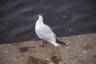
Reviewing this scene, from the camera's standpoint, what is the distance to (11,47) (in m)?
5.00

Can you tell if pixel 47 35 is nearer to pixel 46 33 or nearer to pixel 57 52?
pixel 46 33

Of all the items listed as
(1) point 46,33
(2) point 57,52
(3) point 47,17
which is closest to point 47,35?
(1) point 46,33

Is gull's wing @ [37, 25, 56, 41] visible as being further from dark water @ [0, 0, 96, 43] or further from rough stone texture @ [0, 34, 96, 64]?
dark water @ [0, 0, 96, 43]

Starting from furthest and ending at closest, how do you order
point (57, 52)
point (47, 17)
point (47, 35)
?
point (47, 17) → point (47, 35) → point (57, 52)

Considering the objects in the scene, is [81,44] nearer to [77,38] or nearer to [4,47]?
[77,38]

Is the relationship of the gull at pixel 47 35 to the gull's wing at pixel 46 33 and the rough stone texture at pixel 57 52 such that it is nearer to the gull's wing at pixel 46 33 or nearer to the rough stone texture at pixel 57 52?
the gull's wing at pixel 46 33

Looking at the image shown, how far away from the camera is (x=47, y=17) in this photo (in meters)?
8.09

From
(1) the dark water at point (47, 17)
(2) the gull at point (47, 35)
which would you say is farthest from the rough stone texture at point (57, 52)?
(1) the dark water at point (47, 17)

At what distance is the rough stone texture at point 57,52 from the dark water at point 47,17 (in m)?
2.27

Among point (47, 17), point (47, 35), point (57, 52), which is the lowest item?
point (57, 52)

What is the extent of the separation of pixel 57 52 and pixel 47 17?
11.4 ft

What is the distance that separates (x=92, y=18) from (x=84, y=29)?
665mm

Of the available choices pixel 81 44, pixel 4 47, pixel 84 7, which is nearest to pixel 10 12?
pixel 84 7

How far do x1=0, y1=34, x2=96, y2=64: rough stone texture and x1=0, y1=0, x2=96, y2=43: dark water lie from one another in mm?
2266
